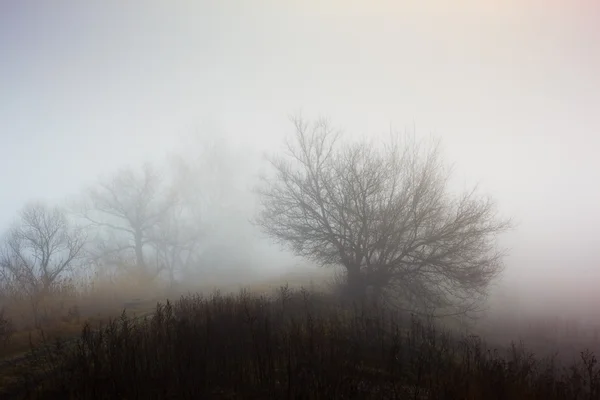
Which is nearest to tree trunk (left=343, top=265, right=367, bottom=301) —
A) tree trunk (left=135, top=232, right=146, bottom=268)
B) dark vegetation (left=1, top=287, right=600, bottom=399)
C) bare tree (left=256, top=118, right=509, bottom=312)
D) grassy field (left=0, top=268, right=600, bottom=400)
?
bare tree (left=256, top=118, right=509, bottom=312)

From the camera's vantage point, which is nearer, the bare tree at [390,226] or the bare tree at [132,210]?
the bare tree at [390,226]

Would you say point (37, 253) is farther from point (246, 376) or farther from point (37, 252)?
point (246, 376)

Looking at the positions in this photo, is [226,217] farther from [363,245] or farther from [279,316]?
[279,316]

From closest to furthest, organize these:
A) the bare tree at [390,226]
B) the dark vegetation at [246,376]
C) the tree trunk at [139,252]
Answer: the dark vegetation at [246,376] → the bare tree at [390,226] → the tree trunk at [139,252]

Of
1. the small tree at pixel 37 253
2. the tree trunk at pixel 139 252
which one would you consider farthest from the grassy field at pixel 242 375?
the tree trunk at pixel 139 252

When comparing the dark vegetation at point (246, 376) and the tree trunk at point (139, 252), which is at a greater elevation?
the tree trunk at point (139, 252)

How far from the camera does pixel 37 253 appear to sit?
2447 centimetres

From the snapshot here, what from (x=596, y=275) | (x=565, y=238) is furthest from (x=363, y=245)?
(x=565, y=238)

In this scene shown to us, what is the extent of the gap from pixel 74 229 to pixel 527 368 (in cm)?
3392

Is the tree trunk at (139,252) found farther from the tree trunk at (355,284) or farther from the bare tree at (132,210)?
the tree trunk at (355,284)

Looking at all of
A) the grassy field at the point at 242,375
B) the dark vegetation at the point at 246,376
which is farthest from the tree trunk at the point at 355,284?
the dark vegetation at the point at 246,376

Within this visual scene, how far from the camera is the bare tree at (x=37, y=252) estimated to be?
2133cm

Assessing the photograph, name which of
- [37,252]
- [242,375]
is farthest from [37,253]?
[242,375]

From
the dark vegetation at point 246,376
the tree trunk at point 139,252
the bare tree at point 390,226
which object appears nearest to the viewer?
the dark vegetation at point 246,376
